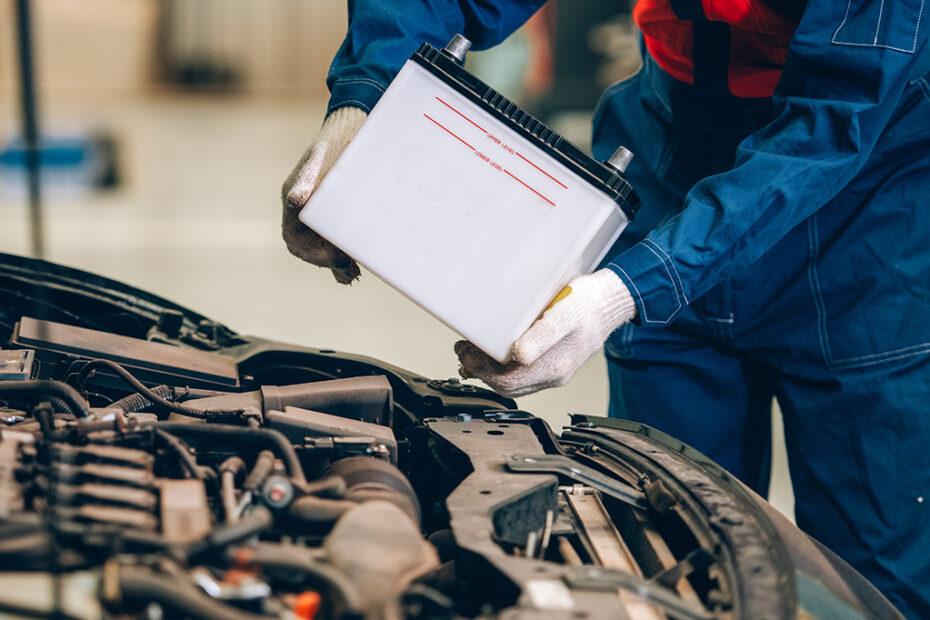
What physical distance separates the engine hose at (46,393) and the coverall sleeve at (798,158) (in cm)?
61

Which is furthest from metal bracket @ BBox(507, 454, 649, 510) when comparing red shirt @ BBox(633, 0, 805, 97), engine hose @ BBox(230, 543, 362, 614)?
red shirt @ BBox(633, 0, 805, 97)

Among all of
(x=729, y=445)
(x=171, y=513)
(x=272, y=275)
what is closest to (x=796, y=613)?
(x=171, y=513)

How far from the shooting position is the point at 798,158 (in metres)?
1.31

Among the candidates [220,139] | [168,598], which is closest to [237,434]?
[168,598]

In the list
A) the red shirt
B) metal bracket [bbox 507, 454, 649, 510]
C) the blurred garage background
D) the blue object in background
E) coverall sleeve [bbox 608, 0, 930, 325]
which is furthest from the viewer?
the blue object in background

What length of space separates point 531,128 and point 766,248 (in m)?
0.34

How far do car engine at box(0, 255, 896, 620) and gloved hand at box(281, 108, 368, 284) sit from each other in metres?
0.13

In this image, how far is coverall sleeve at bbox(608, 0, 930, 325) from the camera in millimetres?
1304

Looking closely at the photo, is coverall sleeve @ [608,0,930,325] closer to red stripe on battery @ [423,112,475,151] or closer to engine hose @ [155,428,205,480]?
red stripe on battery @ [423,112,475,151]

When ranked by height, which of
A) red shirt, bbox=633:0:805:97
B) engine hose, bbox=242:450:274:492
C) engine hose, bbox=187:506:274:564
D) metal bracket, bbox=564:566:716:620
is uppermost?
red shirt, bbox=633:0:805:97

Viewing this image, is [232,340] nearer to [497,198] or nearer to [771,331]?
[497,198]

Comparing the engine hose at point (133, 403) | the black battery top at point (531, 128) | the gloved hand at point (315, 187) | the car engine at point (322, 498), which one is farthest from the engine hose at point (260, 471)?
the black battery top at point (531, 128)

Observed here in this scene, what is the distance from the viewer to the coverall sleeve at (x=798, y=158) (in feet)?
4.28

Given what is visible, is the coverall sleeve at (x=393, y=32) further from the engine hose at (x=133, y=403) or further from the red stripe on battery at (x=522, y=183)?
the engine hose at (x=133, y=403)
